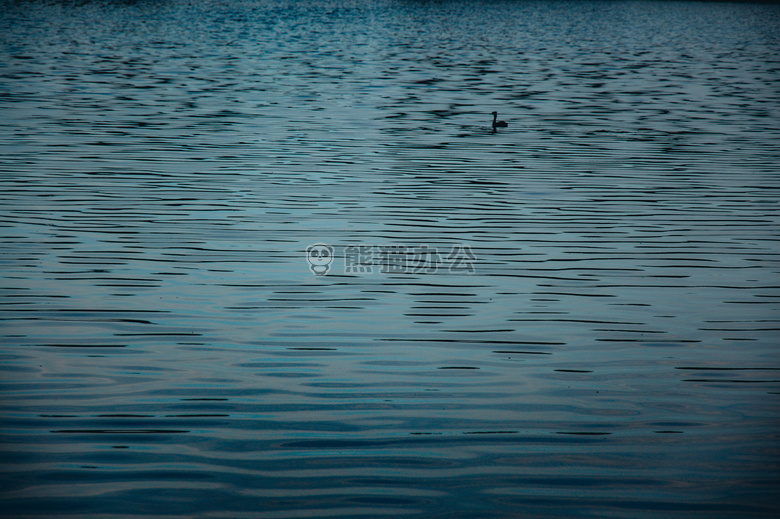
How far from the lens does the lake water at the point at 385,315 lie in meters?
7.14

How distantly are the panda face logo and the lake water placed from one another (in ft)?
0.18

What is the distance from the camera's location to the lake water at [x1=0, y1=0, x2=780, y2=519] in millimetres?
7137

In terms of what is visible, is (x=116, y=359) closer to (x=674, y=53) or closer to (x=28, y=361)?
(x=28, y=361)

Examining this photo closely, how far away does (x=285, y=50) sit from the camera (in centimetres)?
5209

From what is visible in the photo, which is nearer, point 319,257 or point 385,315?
point 385,315

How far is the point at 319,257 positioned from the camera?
13242 millimetres

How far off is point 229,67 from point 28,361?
116 ft

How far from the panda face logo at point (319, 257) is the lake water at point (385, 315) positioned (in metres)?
0.05

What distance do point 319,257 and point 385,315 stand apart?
8.80 feet

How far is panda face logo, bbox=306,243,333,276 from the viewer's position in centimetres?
1270

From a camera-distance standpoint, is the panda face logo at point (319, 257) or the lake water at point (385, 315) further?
the panda face logo at point (319, 257)

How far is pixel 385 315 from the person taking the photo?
1091 centimetres

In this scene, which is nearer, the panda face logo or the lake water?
the lake water

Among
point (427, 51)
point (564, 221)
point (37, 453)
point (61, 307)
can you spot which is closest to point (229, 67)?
point (427, 51)
